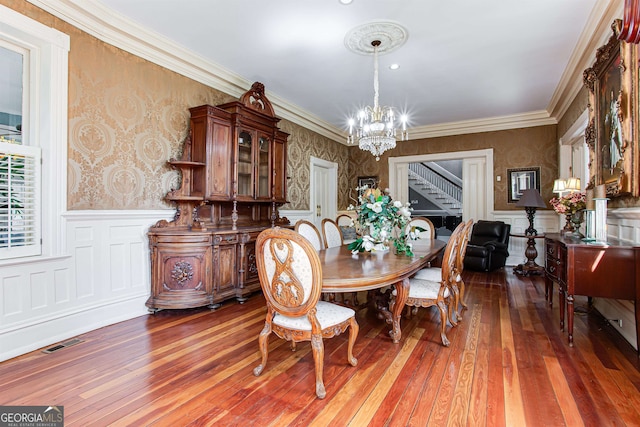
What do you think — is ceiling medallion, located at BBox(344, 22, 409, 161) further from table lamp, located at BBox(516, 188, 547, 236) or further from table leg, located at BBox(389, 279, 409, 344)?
table lamp, located at BBox(516, 188, 547, 236)

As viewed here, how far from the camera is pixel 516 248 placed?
19.4 ft

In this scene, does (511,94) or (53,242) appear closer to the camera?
(53,242)

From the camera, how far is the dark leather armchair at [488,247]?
5.27m

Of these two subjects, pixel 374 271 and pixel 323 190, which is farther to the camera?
pixel 323 190

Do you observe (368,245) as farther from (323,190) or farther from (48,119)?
(323,190)

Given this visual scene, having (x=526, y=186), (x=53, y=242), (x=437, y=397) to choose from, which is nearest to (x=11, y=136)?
(x=53, y=242)

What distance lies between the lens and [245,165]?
4047 mm

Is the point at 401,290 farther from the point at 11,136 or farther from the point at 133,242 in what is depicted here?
the point at 11,136

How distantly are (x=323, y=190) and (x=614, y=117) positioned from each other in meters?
4.64

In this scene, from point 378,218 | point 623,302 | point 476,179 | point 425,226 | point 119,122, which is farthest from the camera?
point 476,179

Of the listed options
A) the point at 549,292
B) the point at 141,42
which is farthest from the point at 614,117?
the point at 141,42

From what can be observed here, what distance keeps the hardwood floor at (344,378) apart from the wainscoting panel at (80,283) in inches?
7.2

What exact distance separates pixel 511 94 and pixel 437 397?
4569 millimetres

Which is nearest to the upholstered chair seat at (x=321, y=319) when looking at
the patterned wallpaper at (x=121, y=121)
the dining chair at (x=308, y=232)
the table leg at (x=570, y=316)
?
the dining chair at (x=308, y=232)
